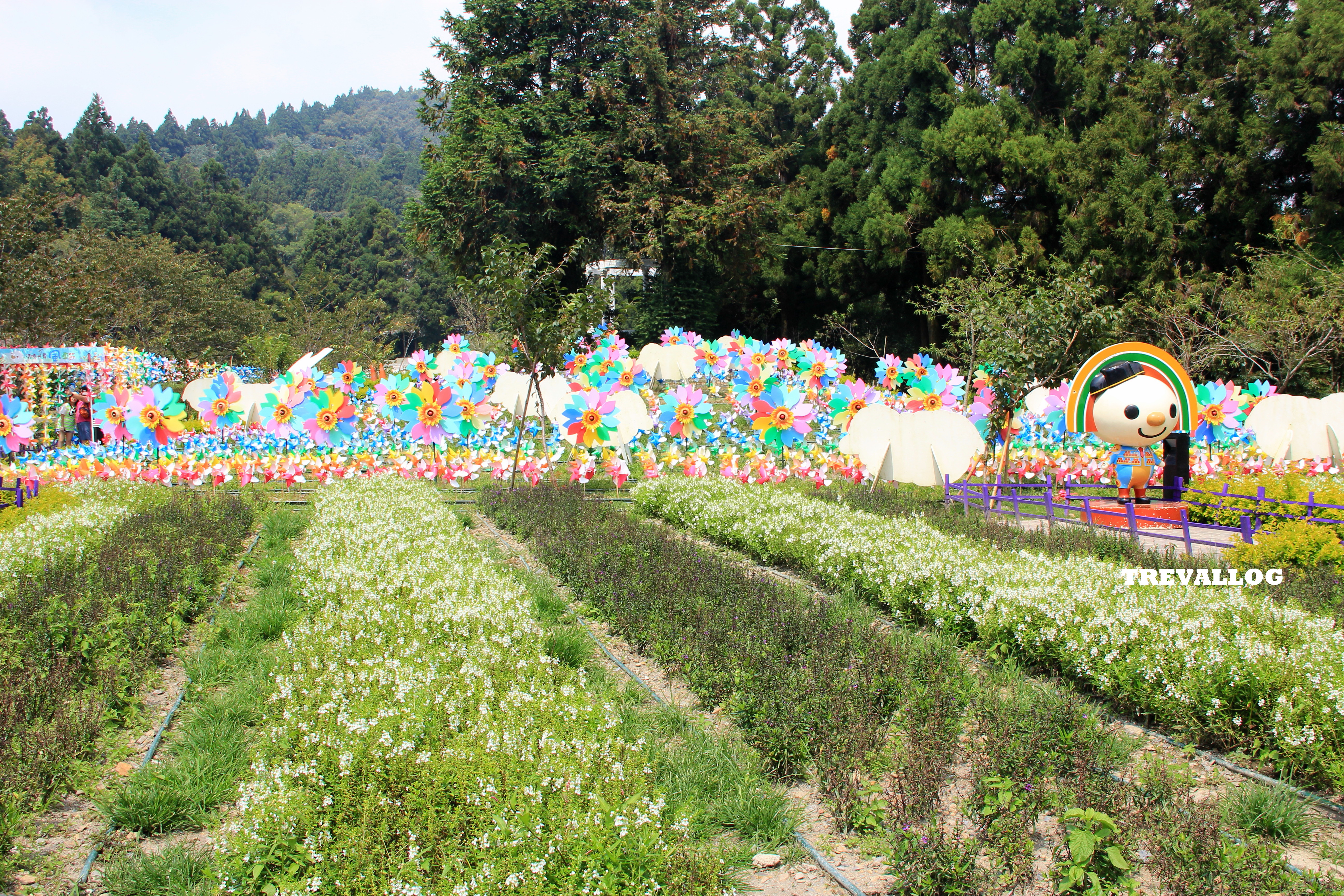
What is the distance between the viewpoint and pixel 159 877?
3.03m

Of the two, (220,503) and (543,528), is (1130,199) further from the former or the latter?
(220,503)

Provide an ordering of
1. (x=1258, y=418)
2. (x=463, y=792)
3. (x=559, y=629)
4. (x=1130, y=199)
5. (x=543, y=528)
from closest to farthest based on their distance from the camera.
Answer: (x=463, y=792), (x=559, y=629), (x=543, y=528), (x=1258, y=418), (x=1130, y=199)

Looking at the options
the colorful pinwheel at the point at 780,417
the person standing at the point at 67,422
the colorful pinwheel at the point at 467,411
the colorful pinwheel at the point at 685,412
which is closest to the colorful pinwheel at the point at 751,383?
the colorful pinwheel at the point at 780,417

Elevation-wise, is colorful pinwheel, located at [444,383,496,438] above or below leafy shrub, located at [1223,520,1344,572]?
above

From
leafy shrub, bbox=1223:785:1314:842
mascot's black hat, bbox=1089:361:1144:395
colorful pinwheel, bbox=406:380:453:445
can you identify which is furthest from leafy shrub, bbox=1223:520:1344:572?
colorful pinwheel, bbox=406:380:453:445

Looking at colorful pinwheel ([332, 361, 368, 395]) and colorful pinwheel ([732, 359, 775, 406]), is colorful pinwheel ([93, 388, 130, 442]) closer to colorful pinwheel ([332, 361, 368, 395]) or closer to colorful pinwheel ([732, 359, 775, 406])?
colorful pinwheel ([332, 361, 368, 395])

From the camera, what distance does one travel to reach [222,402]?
527 inches

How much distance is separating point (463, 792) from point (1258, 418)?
1415 cm

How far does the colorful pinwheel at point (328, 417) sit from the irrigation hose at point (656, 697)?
480 cm

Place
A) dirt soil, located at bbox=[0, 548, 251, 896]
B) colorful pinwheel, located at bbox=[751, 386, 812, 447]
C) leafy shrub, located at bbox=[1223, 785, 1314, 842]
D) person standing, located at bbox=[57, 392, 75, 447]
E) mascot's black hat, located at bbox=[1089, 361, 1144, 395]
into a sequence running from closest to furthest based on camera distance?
dirt soil, located at bbox=[0, 548, 251, 896], leafy shrub, located at bbox=[1223, 785, 1314, 842], mascot's black hat, located at bbox=[1089, 361, 1144, 395], colorful pinwheel, located at bbox=[751, 386, 812, 447], person standing, located at bbox=[57, 392, 75, 447]

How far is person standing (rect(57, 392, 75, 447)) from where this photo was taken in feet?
58.1

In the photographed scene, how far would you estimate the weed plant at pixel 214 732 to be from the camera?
3.49 meters

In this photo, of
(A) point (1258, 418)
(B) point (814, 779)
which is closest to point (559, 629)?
(B) point (814, 779)

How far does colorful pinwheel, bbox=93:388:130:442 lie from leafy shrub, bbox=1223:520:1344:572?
14.1 metres
